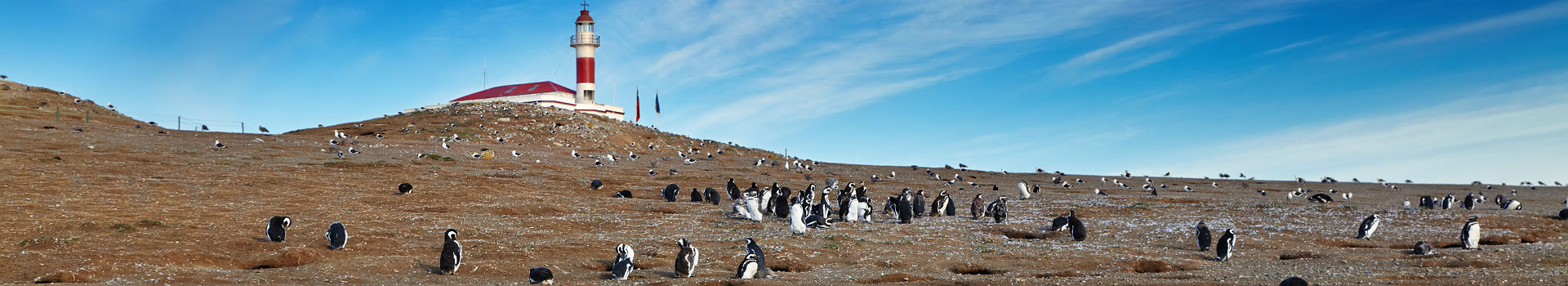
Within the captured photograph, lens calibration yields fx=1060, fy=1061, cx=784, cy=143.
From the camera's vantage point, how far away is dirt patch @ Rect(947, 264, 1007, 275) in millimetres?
18188

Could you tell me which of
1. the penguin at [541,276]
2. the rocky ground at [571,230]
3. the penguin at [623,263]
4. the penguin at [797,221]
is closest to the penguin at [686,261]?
the rocky ground at [571,230]

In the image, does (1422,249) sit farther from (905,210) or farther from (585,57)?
(585,57)

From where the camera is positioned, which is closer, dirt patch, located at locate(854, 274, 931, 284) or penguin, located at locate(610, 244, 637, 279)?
dirt patch, located at locate(854, 274, 931, 284)

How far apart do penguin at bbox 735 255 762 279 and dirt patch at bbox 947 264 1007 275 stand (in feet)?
12.4

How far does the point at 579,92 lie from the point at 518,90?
5.69 m

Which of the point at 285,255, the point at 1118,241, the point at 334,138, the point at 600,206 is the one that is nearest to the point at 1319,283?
the point at 1118,241

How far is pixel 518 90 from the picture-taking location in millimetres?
91812

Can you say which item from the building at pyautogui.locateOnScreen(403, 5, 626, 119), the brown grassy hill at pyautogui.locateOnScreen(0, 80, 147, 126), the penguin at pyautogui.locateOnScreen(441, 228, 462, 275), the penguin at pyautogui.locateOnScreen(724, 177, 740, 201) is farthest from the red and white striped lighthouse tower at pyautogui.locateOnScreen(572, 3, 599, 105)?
the penguin at pyautogui.locateOnScreen(441, 228, 462, 275)

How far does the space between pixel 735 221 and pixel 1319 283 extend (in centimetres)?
1393

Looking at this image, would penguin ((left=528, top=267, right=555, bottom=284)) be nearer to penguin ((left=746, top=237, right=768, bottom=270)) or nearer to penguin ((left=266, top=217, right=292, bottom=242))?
penguin ((left=746, top=237, right=768, bottom=270))

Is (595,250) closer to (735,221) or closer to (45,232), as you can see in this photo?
(735,221)

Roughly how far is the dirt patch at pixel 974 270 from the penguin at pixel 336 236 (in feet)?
37.7

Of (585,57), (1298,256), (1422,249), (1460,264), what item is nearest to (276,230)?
(1298,256)

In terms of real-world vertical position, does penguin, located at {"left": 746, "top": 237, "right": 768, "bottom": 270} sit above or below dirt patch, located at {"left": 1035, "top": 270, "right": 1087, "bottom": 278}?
above
